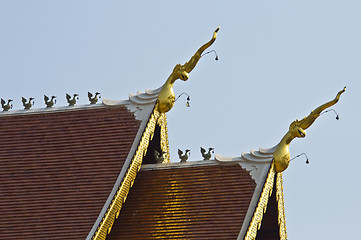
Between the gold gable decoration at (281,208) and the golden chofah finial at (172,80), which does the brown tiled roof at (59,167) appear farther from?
the gold gable decoration at (281,208)

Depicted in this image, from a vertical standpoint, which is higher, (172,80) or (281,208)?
(172,80)

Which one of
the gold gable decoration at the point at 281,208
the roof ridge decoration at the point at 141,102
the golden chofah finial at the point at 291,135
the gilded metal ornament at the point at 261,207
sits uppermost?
the roof ridge decoration at the point at 141,102

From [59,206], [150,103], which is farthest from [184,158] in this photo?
[59,206]

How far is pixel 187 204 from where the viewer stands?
57.2 ft

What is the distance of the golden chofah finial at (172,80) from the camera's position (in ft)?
60.4

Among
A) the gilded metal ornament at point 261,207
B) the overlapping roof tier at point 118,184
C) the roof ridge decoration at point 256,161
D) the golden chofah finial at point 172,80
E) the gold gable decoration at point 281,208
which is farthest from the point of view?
the golden chofah finial at point 172,80

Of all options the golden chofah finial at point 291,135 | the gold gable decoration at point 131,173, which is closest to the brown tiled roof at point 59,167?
the gold gable decoration at point 131,173

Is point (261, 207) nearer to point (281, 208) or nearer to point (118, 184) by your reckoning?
point (281, 208)

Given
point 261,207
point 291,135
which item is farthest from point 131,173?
point 291,135

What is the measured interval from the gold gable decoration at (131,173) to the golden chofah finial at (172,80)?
0.51 ft

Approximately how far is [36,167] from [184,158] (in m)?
2.43

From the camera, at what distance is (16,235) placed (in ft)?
55.0

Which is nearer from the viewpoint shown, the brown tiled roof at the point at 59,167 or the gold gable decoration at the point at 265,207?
the gold gable decoration at the point at 265,207

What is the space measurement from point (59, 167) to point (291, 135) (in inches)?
149
